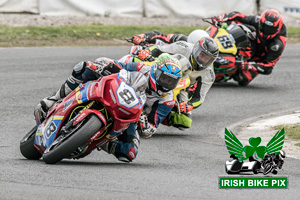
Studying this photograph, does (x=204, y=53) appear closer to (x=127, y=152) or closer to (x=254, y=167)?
(x=127, y=152)

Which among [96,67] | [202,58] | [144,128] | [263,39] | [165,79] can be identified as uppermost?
[96,67]

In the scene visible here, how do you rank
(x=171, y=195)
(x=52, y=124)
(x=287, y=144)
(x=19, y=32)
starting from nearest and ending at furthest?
(x=171, y=195) < (x=52, y=124) < (x=287, y=144) < (x=19, y=32)

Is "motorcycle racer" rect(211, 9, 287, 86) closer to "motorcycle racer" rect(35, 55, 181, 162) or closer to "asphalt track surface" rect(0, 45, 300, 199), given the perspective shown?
"asphalt track surface" rect(0, 45, 300, 199)

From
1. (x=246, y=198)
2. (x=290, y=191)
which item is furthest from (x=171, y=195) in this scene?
(x=290, y=191)

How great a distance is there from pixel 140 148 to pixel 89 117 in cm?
217

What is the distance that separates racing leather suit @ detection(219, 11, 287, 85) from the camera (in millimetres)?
14047

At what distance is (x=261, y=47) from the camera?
14.2 metres

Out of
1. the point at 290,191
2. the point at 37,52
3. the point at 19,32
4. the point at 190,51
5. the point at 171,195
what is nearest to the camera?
the point at 171,195

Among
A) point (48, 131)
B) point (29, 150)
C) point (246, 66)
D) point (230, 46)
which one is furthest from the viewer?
point (246, 66)

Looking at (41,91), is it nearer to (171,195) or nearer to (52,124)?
(52,124)

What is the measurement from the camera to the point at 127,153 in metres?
7.38

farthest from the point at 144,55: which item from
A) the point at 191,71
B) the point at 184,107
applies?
the point at 184,107

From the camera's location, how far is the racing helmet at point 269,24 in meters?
13.8

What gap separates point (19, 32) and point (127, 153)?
10076mm
